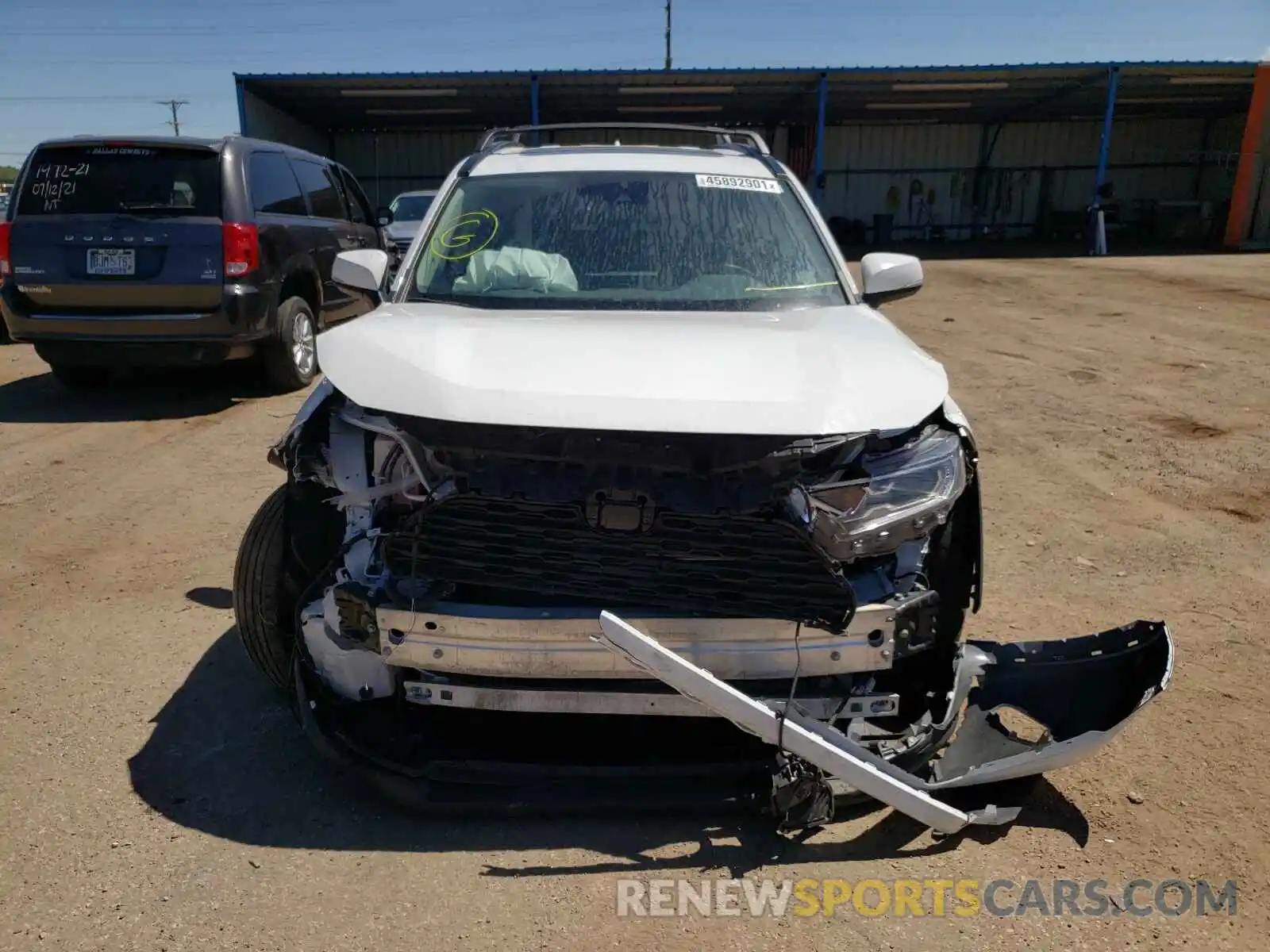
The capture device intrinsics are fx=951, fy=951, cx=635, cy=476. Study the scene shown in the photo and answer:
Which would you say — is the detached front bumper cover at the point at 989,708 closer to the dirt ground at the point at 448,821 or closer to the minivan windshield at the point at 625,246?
the dirt ground at the point at 448,821

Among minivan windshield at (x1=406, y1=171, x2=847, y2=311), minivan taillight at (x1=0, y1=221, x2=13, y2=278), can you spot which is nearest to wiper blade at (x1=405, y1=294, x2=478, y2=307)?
minivan windshield at (x1=406, y1=171, x2=847, y2=311)

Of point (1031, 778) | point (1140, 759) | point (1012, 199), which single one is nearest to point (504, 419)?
point (1031, 778)

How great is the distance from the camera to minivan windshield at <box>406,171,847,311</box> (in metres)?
3.39

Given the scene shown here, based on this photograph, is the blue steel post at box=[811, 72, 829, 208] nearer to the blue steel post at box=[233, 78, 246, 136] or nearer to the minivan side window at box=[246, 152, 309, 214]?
the blue steel post at box=[233, 78, 246, 136]

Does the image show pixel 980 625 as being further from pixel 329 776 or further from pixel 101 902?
pixel 101 902

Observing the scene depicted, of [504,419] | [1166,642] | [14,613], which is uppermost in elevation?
[504,419]

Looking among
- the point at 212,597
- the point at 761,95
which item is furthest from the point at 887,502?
the point at 761,95

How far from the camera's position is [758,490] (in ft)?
7.69

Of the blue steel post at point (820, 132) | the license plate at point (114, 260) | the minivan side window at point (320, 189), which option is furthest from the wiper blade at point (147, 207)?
the blue steel post at point (820, 132)

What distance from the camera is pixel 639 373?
2436mm

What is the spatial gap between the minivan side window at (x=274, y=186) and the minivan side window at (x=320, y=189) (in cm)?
19

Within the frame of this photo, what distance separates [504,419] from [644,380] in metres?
0.38

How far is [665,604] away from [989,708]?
3.76ft

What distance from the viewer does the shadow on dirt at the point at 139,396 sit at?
7199 mm
